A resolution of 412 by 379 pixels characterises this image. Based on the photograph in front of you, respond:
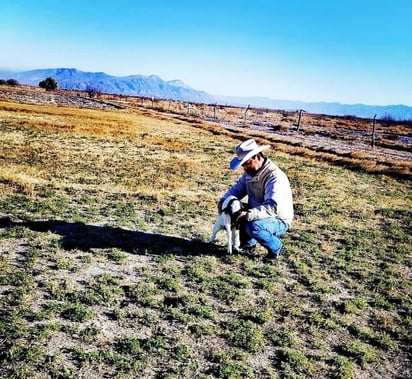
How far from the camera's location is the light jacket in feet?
22.5

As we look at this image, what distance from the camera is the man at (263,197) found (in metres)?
6.83

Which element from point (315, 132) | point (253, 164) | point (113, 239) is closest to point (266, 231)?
point (253, 164)

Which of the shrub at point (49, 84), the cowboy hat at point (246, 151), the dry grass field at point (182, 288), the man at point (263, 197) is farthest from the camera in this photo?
the shrub at point (49, 84)

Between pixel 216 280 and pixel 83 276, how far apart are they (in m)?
2.11

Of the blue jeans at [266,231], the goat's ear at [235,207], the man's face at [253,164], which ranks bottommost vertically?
the blue jeans at [266,231]

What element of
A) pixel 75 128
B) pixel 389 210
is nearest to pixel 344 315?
pixel 389 210

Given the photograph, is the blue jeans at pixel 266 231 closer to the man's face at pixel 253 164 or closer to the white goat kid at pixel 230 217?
the white goat kid at pixel 230 217

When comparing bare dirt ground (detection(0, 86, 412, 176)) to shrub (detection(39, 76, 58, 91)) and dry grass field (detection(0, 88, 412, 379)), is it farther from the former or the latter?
shrub (detection(39, 76, 58, 91))

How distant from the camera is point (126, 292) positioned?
5.83 m

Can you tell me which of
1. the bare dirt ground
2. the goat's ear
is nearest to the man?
the goat's ear

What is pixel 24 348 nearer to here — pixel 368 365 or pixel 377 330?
pixel 368 365

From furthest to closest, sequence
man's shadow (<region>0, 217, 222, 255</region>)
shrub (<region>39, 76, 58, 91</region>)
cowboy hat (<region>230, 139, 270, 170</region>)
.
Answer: shrub (<region>39, 76, 58, 91</region>), man's shadow (<region>0, 217, 222, 255</region>), cowboy hat (<region>230, 139, 270, 170</region>)

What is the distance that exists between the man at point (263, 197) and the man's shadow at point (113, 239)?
1.05 m

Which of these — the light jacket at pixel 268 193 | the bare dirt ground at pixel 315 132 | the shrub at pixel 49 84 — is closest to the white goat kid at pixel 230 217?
the light jacket at pixel 268 193
